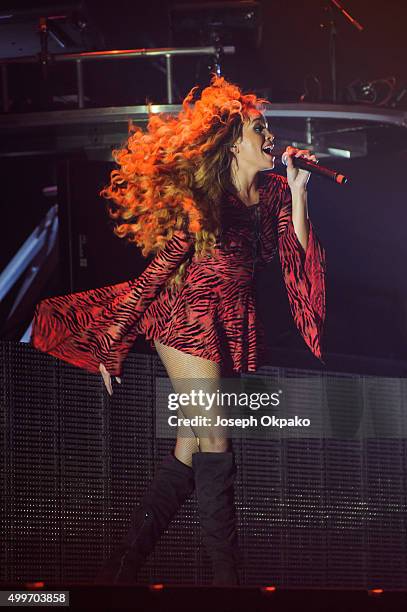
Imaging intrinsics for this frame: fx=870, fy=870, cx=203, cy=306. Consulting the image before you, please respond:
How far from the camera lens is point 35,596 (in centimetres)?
296

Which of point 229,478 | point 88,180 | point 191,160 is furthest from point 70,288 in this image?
point 229,478

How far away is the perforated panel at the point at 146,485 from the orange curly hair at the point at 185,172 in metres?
0.49

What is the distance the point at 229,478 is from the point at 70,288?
3.13ft

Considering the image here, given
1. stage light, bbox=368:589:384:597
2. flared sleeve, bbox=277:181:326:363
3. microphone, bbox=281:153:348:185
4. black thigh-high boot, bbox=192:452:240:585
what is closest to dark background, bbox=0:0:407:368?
flared sleeve, bbox=277:181:326:363

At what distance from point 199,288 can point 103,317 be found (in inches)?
14.7

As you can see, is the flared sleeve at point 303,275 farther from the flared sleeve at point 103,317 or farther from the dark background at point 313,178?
the flared sleeve at point 103,317

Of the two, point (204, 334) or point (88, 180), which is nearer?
point (204, 334)

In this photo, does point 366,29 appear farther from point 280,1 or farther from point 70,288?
point 70,288

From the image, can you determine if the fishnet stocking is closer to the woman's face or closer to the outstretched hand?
the outstretched hand

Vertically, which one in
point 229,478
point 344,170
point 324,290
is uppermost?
point 344,170

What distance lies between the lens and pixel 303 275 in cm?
326

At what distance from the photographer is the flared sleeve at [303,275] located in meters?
3.19

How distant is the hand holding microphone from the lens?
10.0 feet

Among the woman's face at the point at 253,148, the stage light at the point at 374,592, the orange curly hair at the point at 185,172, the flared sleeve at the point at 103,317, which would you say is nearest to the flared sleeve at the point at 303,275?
the woman's face at the point at 253,148
